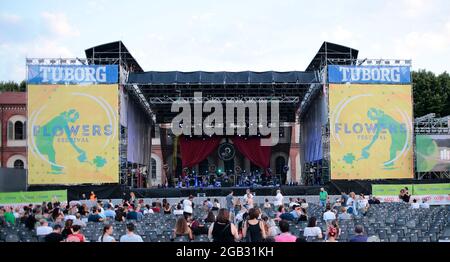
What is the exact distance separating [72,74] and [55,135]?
127 inches

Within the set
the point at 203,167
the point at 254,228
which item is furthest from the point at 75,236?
the point at 203,167

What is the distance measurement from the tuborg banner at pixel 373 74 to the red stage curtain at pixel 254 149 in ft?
42.0

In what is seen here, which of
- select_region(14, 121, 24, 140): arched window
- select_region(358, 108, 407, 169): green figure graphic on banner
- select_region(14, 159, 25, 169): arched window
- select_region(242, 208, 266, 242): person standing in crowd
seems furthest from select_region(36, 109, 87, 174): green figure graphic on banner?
select_region(242, 208, 266, 242): person standing in crowd

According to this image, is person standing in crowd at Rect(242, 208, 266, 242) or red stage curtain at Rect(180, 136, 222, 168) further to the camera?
red stage curtain at Rect(180, 136, 222, 168)

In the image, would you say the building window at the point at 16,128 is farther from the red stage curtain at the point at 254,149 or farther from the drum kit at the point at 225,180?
the red stage curtain at the point at 254,149

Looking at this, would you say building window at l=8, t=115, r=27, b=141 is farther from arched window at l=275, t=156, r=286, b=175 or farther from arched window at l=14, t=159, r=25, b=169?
arched window at l=275, t=156, r=286, b=175

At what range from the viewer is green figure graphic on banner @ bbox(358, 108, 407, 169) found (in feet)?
95.6

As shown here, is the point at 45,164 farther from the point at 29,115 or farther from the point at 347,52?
the point at 347,52

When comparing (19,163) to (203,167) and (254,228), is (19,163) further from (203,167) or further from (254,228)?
(254,228)

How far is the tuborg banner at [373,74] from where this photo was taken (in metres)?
29.3

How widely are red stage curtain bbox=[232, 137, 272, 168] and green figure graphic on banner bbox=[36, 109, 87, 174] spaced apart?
14.9 meters
